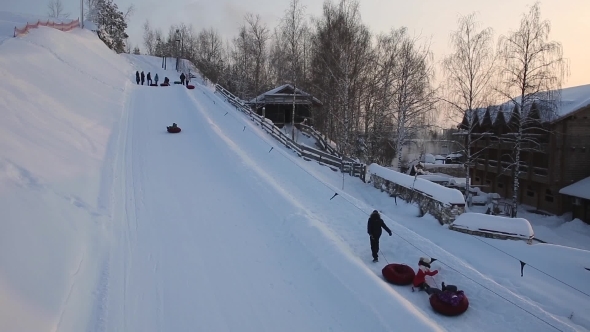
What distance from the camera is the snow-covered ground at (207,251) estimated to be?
6.38m

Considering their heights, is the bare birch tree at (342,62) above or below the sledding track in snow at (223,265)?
above

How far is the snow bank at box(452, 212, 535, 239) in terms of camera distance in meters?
11.8

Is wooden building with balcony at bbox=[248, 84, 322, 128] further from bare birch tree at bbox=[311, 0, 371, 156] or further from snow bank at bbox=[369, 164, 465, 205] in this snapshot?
snow bank at bbox=[369, 164, 465, 205]

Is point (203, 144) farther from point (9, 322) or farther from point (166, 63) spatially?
point (166, 63)

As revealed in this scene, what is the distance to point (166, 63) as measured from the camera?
7494 cm

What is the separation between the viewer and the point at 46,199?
28.1ft

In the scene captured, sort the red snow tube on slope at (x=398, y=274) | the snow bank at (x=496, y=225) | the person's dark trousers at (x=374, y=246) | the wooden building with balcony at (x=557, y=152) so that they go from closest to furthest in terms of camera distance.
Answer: the red snow tube on slope at (x=398, y=274), the person's dark trousers at (x=374, y=246), the snow bank at (x=496, y=225), the wooden building with balcony at (x=557, y=152)

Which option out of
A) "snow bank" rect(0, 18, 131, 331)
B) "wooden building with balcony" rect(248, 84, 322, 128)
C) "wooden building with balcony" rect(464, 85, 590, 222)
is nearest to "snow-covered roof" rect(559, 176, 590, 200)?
"wooden building with balcony" rect(464, 85, 590, 222)

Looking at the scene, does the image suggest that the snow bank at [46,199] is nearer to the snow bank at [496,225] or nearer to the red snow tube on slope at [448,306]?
the red snow tube on slope at [448,306]

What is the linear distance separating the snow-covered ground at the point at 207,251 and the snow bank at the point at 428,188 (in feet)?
3.10

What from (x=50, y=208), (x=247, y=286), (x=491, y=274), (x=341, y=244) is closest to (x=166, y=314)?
(x=247, y=286)

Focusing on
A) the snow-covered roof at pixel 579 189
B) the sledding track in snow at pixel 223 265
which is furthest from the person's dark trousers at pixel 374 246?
the snow-covered roof at pixel 579 189

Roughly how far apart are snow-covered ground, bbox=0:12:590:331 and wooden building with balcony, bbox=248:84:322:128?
21.3m

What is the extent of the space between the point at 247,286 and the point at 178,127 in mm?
16800
